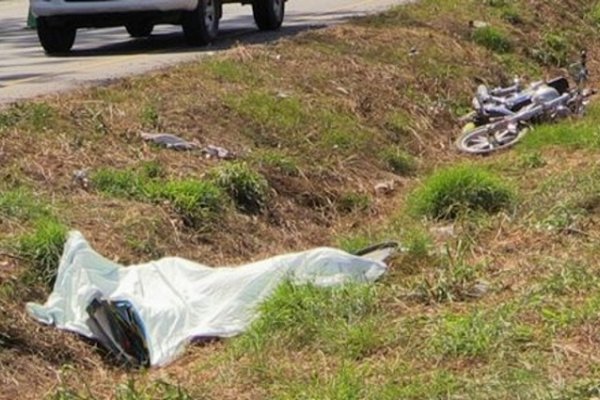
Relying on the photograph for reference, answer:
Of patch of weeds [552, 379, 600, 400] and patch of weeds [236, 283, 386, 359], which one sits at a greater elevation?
patch of weeds [552, 379, 600, 400]

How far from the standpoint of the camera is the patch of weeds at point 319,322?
21.3ft

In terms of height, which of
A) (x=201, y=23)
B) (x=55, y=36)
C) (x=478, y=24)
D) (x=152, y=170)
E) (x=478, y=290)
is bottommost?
(x=478, y=24)

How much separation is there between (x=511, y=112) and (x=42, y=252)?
622 cm

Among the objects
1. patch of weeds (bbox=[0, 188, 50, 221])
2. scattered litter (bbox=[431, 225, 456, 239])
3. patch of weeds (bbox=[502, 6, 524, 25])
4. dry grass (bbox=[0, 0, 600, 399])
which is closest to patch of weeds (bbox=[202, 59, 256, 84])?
dry grass (bbox=[0, 0, 600, 399])

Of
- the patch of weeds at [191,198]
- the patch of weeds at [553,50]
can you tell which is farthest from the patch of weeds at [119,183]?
the patch of weeds at [553,50]

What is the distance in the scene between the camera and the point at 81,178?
9500 mm

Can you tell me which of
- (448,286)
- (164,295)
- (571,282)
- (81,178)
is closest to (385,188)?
(81,178)

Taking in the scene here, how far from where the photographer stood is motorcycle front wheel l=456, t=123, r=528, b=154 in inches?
498

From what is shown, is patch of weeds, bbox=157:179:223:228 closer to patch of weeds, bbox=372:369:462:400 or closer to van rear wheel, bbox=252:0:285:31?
patch of weeds, bbox=372:369:462:400

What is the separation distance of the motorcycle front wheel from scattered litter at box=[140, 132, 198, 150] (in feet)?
9.86

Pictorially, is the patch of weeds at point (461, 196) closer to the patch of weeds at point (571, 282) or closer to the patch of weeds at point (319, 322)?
the patch of weeds at point (571, 282)

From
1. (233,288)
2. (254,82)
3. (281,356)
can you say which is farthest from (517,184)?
(281,356)

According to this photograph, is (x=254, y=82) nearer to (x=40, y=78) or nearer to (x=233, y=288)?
(x=40, y=78)

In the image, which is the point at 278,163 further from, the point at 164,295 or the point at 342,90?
the point at 164,295
